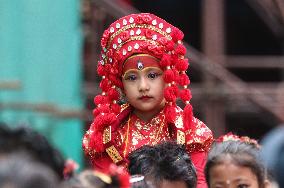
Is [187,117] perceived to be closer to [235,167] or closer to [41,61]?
[235,167]

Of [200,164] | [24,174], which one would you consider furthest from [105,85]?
[24,174]

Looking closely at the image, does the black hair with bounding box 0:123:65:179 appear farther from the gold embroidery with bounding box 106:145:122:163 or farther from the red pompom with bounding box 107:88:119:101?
the red pompom with bounding box 107:88:119:101

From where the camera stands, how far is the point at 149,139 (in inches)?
227

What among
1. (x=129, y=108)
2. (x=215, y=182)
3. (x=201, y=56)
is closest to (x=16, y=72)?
(x=201, y=56)

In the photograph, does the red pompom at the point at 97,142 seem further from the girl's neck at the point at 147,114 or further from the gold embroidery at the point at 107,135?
the girl's neck at the point at 147,114

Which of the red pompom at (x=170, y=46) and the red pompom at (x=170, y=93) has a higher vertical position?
the red pompom at (x=170, y=46)

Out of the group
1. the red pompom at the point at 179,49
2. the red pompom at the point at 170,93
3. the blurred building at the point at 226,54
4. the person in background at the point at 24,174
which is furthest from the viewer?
the blurred building at the point at 226,54

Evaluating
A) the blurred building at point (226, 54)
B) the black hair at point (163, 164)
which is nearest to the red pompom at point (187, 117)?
the black hair at point (163, 164)

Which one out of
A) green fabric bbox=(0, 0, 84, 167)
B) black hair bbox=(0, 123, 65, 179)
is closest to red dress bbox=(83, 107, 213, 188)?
black hair bbox=(0, 123, 65, 179)

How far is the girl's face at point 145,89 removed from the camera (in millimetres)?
5652

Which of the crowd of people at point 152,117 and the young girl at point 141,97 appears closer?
the crowd of people at point 152,117

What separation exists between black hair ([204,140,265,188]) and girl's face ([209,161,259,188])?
25 mm

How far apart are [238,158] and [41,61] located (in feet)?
11.2

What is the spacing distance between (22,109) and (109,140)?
9.75 ft
